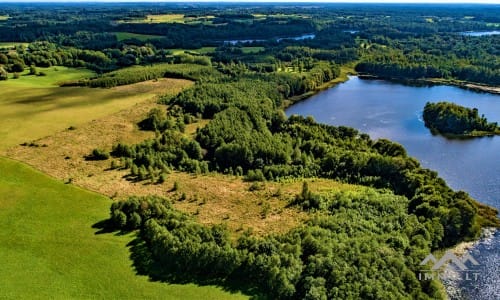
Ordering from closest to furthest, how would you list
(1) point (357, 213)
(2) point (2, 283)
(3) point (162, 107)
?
(2) point (2, 283) → (1) point (357, 213) → (3) point (162, 107)

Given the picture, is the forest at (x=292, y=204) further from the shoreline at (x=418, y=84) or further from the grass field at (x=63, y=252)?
→ the shoreline at (x=418, y=84)

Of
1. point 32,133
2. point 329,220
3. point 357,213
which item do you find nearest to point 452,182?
point 357,213

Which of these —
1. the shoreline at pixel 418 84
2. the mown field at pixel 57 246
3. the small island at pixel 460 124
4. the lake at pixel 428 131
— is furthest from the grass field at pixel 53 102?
the small island at pixel 460 124

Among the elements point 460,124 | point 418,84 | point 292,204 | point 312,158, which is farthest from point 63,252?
point 418,84

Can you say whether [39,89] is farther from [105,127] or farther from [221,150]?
[221,150]

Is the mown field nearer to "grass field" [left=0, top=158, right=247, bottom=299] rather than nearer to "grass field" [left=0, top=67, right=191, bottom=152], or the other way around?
"grass field" [left=0, top=158, right=247, bottom=299]

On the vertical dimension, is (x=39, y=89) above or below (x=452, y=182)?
above
